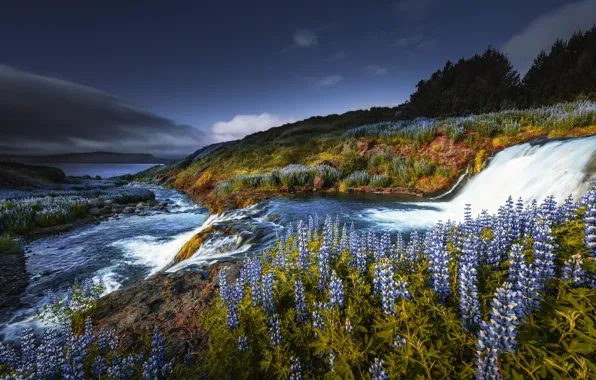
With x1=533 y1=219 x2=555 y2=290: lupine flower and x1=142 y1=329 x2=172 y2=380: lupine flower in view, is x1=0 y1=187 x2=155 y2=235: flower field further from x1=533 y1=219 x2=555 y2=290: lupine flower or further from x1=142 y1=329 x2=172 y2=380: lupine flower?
x1=533 y1=219 x2=555 y2=290: lupine flower

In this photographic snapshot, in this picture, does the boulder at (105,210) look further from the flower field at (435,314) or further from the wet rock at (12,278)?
the flower field at (435,314)

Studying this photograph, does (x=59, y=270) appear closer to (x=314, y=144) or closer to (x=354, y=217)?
(x=354, y=217)

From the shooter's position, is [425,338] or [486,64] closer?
[425,338]

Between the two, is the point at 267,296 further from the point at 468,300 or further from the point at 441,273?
the point at 468,300

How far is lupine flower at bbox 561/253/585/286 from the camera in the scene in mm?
2311

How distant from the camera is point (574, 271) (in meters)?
2.36

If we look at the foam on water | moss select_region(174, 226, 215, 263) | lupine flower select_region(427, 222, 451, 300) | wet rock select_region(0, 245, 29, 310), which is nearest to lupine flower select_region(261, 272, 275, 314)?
lupine flower select_region(427, 222, 451, 300)

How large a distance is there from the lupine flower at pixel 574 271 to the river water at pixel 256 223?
6.06m

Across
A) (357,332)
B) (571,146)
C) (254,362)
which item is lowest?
(254,362)

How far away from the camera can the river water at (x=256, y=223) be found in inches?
295

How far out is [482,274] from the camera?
3.08 m

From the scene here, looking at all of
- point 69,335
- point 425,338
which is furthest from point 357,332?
point 69,335

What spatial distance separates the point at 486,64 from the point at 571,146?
123 ft

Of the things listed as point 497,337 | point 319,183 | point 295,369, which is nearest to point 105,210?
point 319,183
